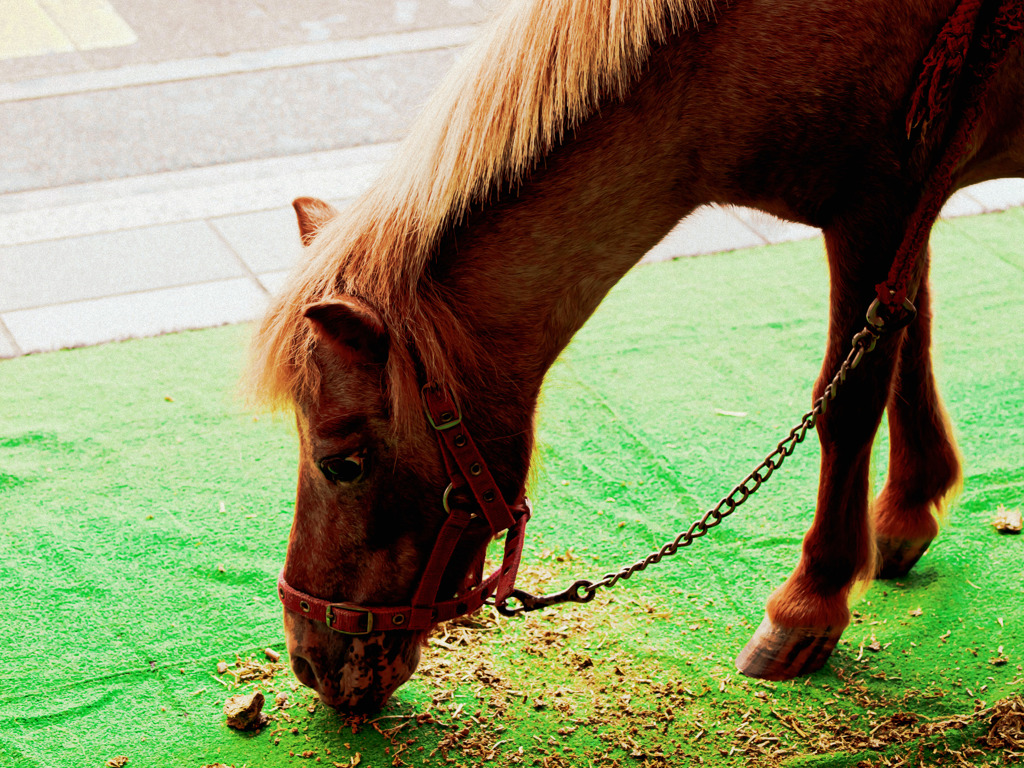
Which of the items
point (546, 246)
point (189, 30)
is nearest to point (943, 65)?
point (546, 246)

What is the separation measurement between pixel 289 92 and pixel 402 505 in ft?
15.3

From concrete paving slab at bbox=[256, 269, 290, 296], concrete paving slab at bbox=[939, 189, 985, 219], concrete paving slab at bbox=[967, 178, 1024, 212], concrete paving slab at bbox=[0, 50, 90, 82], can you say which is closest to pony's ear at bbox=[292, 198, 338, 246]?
concrete paving slab at bbox=[256, 269, 290, 296]

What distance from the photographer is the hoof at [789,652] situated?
2521 mm

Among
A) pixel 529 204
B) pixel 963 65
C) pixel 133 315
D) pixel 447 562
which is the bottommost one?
pixel 133 315

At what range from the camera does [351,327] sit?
1.80 metres

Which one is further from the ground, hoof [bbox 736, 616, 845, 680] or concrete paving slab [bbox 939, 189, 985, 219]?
concrete paving slab [bbox 939, 189, 985, 219]

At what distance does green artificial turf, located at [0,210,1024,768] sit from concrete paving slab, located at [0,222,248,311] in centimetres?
47

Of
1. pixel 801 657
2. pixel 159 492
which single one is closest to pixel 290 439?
pixel 159 492

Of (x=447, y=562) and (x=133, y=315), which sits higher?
(x=447, y=562)

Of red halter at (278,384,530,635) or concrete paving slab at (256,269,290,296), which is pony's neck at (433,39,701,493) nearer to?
red halter at (278,384,530,635)

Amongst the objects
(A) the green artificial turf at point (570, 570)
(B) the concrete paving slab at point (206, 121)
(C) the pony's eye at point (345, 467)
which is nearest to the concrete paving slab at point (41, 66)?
(B) the concrete paving slab at point (206, 121)

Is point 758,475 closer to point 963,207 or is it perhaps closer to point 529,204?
point 529,204

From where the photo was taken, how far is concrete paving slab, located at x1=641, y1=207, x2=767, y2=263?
4.68 meters

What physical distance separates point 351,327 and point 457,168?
36cm
